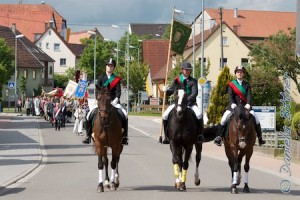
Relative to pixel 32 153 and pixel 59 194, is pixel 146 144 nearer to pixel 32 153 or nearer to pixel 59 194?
pixel 32 153

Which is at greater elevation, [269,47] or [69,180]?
[269,47]

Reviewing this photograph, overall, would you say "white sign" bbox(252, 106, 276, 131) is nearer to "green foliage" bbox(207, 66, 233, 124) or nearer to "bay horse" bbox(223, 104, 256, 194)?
"green foliage" bbox(207, 66, 233, 124)

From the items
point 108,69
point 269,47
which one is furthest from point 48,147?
point 269,47

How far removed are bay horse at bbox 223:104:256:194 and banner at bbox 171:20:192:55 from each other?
831 inches

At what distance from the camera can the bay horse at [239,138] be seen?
15148 millimetres

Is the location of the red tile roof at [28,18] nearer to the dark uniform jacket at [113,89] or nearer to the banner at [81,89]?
the banner at [81,89]

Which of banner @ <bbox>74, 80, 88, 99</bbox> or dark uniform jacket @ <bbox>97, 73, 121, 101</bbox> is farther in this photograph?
banner @ <bbox>74, 80, 88, 99</bbox>

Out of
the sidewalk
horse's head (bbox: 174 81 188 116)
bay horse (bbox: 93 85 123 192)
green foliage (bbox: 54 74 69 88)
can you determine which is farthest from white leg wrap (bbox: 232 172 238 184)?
green foliage (bbox: 54 74 69 88)

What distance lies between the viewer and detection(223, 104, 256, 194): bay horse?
49.7 feet

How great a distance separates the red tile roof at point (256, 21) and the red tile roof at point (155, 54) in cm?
1128

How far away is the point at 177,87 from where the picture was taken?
15719mm

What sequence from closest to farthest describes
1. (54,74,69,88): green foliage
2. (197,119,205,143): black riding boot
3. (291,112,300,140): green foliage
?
(197,119,205,143): black riding boot
(291,112,300,140): green foliage
(54,74,69,88): green foliage

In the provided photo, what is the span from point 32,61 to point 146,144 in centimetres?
7570

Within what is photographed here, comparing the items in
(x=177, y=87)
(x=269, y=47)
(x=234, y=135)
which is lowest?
(x=234, y=135)
